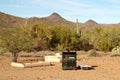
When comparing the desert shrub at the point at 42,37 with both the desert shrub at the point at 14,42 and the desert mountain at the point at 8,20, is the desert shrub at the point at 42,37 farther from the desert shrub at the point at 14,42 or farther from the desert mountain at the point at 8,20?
the desert mountain at the point at 8,20

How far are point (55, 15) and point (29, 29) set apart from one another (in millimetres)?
101653

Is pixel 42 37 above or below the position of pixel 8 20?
below

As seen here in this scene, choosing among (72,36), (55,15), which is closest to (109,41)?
(72,36)

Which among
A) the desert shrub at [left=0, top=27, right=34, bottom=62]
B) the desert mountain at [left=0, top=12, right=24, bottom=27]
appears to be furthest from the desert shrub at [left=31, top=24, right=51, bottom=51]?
the desert mountain at [left=0, top=12, right=24, bottom=27]

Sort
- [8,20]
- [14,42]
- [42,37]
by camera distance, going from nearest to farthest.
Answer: [14,42]
[42,37]
[8,20]

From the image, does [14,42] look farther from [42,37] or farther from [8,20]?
[8,20]

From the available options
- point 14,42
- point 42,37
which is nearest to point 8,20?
point 42,37

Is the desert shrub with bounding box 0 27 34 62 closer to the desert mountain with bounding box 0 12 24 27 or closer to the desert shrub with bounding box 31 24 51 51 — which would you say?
the desert shrub with bounding box 31 24 51 51

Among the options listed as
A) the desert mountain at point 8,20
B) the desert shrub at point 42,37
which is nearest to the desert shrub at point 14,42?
the desert shrub at point 42,37

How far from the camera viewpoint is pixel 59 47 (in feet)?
165

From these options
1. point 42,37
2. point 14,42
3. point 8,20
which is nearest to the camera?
point 14,42

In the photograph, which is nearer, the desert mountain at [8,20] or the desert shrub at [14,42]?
the desert shrub at [14,42]

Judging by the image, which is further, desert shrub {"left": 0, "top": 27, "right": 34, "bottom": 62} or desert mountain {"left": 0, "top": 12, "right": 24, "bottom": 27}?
desert mountain {"left": 0, "top": 12, "right": 24, "bottom": 27}

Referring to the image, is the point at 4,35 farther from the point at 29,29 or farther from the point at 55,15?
the point at 55,15
